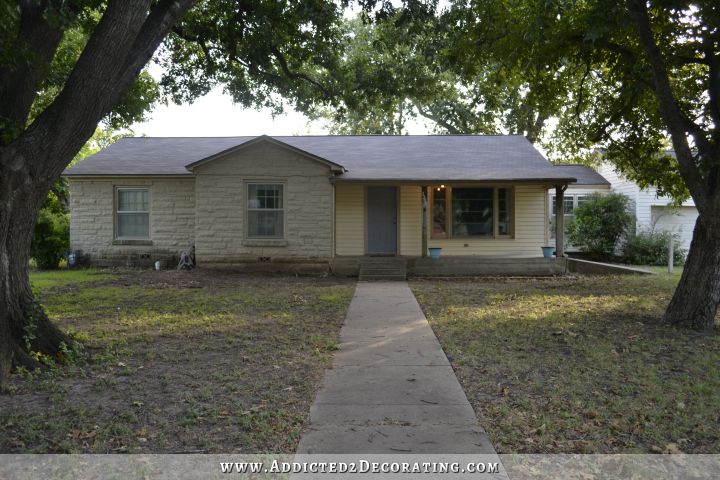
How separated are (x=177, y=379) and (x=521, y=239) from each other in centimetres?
1402

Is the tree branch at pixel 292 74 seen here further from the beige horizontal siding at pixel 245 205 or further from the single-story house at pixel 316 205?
the beige horizontal siding at pixel 245 205

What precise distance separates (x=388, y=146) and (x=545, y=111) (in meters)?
8.31

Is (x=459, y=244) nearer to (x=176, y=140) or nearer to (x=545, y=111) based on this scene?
(x=545, y=111)

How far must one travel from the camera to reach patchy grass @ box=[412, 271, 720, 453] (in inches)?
158

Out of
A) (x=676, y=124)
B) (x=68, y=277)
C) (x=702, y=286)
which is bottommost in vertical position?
(x=68, y=277)

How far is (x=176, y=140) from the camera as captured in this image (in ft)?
69.2

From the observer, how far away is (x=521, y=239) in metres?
17.4

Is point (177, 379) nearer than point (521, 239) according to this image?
Yes

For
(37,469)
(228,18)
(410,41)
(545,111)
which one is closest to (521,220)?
(545,111)

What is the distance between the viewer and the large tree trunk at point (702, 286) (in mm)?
7977

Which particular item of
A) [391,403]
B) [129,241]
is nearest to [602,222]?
[129,241]

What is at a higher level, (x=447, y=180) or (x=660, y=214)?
(x=447, y=180)

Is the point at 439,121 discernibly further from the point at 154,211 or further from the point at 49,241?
the point at 49,241

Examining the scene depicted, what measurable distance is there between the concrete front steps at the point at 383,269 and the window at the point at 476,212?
2.33 meters
